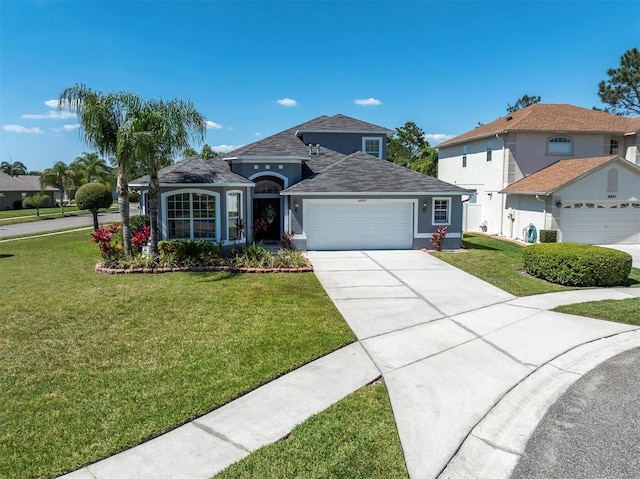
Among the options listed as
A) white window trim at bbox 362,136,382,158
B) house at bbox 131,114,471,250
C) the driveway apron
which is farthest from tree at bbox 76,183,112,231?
the driveway apron

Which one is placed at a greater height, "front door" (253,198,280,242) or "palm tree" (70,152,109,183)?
"palm tree" (70,152,109,183)

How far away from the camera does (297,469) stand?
427cm

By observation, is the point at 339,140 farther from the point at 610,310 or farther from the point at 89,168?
the point at 89,168

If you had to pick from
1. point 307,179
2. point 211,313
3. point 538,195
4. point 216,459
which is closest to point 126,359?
point 211,313

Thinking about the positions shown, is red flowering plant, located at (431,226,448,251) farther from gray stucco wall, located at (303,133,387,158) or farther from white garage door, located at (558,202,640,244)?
gray stucco wall, located at (303,133,387,158)

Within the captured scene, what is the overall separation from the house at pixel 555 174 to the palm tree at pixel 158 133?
15.3 metres

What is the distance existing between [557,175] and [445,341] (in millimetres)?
16289

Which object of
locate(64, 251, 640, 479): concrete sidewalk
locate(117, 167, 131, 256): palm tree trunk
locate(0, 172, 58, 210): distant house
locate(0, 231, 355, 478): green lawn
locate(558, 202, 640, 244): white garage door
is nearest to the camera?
locate(64, 251, 640, 479): concrete sidewalk

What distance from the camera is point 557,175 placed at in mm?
20656

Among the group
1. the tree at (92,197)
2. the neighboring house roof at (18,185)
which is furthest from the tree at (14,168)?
the tree at (92,197)

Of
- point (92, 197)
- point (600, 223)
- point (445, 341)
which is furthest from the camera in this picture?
point (92, 197)

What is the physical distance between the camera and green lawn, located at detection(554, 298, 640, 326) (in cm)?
932

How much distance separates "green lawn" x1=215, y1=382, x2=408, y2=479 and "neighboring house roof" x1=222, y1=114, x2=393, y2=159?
14.9m

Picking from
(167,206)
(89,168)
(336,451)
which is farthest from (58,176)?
(336,451)
